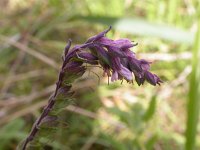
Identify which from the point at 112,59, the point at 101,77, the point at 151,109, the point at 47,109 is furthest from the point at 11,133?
the point at 112,59

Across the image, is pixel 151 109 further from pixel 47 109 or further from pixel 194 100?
pixel 47 109

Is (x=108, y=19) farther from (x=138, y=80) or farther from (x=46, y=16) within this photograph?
(x=138, y=80)

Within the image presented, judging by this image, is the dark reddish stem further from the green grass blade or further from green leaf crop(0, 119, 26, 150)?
green leaf crop(0, 119, 26, 150)

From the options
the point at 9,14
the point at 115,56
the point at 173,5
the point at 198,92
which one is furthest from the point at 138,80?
the point at 9,14

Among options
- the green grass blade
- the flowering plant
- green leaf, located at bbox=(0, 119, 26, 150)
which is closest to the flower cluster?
the flowering plant

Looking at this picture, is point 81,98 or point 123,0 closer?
point 81,98

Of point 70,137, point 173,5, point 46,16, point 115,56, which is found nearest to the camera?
point 115,56

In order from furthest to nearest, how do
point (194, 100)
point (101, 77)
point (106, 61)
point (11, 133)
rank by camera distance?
point (101, 77) → point (11, 133) → point (194, 100) → point (106, 61)
